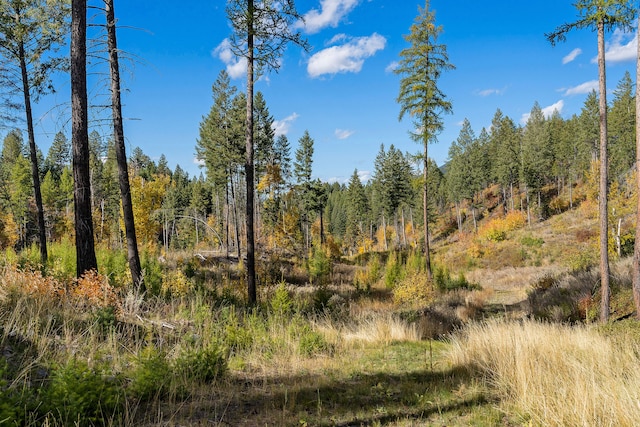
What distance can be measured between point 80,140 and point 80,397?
213 inches

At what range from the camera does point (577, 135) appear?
60062 mm

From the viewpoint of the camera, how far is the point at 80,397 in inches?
107

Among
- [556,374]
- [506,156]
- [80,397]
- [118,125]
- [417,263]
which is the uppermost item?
[506,156]

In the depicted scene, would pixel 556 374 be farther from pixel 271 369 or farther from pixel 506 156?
pixel 506 156

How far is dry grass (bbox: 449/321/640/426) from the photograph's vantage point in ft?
9.58

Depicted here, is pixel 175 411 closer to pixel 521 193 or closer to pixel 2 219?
pixel 2 219

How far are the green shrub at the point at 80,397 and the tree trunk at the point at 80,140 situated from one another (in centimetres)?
407

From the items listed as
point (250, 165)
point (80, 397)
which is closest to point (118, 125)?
point (250, 165)

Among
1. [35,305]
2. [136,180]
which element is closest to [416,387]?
[35,305]

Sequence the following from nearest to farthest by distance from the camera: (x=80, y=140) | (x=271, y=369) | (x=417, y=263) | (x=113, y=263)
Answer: (x=271, y=369) → (x=80, y=140) → (x=113, y=263) → (x=417, y=263)

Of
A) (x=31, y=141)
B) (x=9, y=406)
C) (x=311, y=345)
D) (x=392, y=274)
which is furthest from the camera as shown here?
(x=392, y=274)

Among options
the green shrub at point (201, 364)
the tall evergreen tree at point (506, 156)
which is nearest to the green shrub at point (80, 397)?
the green shrub at point (201, 364)

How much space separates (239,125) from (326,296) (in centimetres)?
2105

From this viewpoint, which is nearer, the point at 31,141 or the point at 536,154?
the point at 31,141
